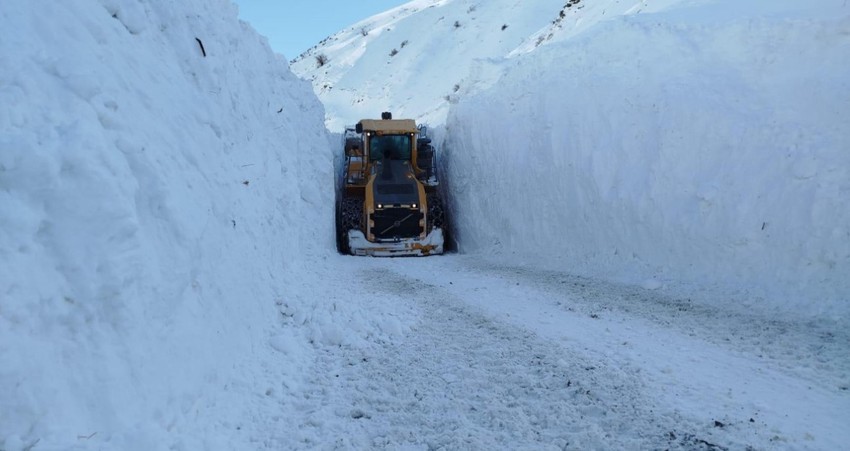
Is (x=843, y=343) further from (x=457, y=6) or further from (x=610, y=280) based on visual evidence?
(x=457, y=6)

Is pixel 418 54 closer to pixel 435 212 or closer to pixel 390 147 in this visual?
pixel 390 147

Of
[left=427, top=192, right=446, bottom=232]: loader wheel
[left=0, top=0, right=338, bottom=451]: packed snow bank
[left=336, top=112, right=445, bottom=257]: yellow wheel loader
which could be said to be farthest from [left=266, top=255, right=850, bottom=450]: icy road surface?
[left=427, top=192, right=446, bottom=232]: loader wheel

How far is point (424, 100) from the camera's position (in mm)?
35750

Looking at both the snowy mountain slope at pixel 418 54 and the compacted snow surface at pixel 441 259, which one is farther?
the snowy mountain slope at pixel 418 54

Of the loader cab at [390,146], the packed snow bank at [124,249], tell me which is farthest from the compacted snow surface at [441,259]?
the loader cab at [390,146]

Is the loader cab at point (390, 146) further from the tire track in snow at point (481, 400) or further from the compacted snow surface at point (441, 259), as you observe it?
the tire track in snow at point (481, 400)

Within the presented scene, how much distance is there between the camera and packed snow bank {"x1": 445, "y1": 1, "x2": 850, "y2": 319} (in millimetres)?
7637

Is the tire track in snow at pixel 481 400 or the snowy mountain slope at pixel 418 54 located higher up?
the snowy mountain slope at pixel 418 54

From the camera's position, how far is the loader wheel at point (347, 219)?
14.5 m

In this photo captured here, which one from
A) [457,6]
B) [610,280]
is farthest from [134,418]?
[457,6]

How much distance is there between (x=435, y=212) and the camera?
592 inches

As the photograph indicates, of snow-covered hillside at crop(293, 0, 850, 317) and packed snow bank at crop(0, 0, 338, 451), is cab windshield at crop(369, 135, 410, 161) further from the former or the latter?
packed snow bank at crop(0, 0, 338, 451)

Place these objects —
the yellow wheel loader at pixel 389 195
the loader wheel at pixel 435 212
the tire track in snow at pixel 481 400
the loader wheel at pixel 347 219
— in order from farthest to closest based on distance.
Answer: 1. the loader wheel at pixel 435 212
2. the loader wheel at pixel 347 219
3. the yellow wheel loader at pixel 389 195
4. the tire track in snow at pixel 481 400

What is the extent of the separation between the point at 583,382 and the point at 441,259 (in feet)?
27.1
